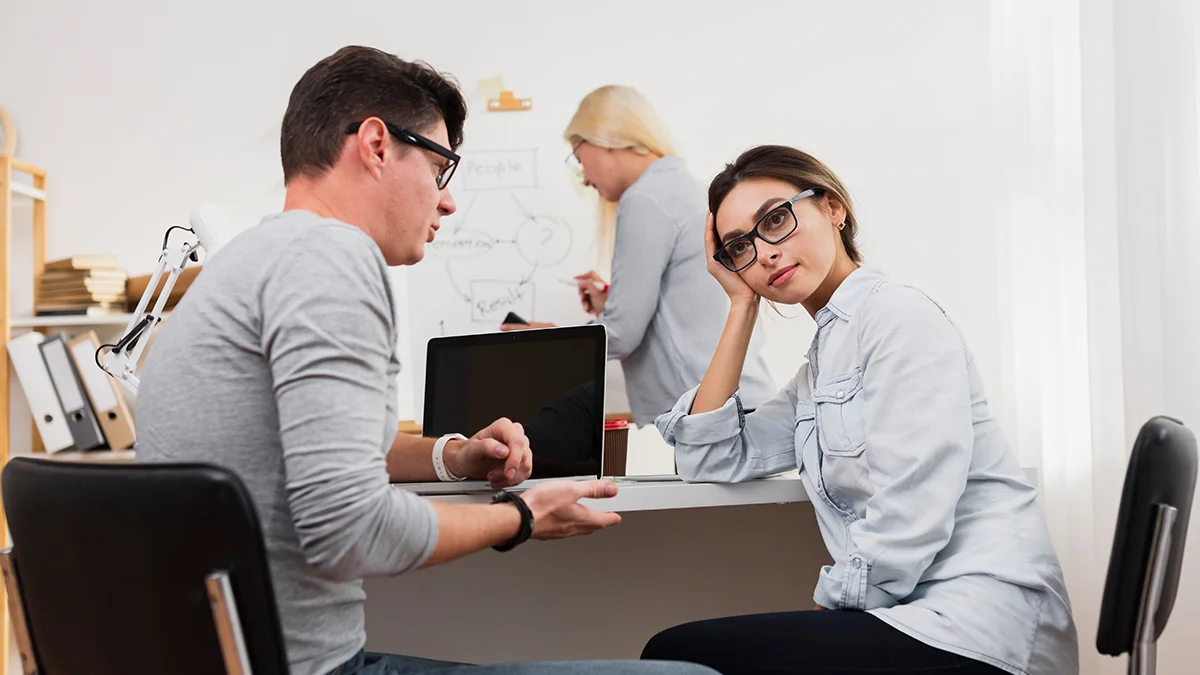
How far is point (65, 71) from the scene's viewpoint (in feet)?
11.3

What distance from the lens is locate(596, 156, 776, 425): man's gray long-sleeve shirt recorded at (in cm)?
253

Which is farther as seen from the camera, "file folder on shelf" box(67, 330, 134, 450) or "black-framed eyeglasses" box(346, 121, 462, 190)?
"file folder on shelf" box(67, 330, 134, 450)

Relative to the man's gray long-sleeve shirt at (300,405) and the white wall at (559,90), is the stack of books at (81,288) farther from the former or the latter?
the man's gray long-sleeve shirt at (300,405)

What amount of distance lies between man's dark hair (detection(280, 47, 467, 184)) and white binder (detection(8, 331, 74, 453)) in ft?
8.25

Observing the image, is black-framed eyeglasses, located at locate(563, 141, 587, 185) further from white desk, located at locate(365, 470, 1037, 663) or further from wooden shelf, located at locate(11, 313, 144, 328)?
white desk, located at locate(365, 470, 1037, 663)

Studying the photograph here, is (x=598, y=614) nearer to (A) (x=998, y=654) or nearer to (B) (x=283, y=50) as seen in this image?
(A) (x=998, y=654)

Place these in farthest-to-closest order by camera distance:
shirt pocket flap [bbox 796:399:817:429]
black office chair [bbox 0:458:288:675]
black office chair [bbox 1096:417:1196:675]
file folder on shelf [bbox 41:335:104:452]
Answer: file folder on shelf [bbox 41:335:104:452] < shirt pocket flap [bbox 796:399:817:429] < black office chair [bbox 1096:417:1196:675] < black office chair [bbox 0:458:288:675]

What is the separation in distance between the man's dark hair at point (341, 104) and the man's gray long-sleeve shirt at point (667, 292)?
1438 millimetres

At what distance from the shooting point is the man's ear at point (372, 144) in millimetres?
1085

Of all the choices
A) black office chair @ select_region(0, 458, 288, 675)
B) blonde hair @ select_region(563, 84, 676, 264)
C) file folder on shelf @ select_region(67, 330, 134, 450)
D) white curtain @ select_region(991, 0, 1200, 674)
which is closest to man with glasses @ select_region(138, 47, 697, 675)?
black office chair @ select_region(0, 458, 288, 675)

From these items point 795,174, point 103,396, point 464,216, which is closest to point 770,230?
point 795,174

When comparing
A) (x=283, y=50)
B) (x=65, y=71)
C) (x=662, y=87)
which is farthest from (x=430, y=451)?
(x=65, y=71)

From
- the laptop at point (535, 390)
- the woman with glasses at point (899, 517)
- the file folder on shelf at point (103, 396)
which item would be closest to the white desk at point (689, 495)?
the woman with glasses at point (899, 517)

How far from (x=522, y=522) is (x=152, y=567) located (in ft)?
1.21
